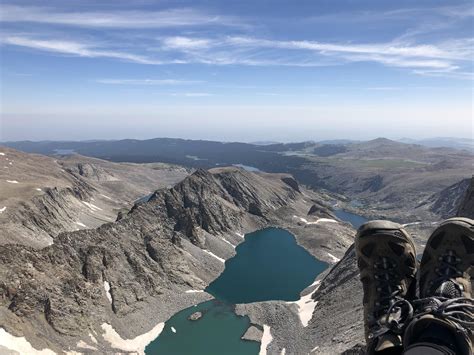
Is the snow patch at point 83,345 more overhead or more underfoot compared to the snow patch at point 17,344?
more underfoot

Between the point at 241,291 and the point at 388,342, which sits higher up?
the point at 388,342

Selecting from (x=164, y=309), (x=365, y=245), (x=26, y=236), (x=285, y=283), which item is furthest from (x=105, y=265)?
(x=365, y=245)

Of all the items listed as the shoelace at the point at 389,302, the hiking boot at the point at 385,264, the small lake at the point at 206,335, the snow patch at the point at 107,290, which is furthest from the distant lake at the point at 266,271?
the shoelace at the point at 389,302

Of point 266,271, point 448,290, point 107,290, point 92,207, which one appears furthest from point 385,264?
point 92,207

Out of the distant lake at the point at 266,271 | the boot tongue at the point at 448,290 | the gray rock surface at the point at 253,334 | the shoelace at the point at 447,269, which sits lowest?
the distant lake at the point at 266,271

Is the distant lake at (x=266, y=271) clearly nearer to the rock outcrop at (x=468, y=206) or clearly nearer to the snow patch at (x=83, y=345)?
the snow patch at (x=83, y=345)

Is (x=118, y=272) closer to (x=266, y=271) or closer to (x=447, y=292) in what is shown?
(x=266, y=271)
